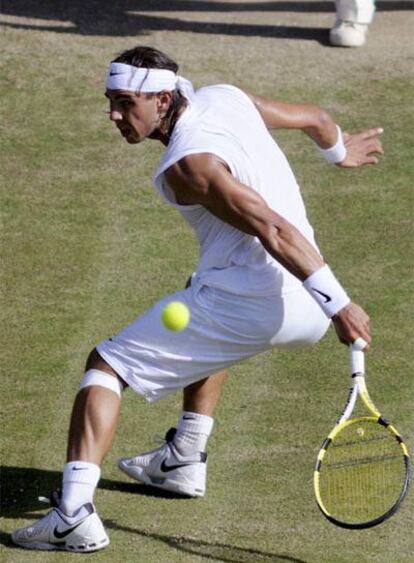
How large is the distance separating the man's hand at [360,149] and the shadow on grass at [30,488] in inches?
77.2

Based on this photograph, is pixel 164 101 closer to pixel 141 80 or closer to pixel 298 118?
pixel 141 80

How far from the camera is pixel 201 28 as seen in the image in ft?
47.9

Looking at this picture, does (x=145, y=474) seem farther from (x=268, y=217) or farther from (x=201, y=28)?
(x=201, y=28)

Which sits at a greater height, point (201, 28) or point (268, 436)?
point (268, 436)

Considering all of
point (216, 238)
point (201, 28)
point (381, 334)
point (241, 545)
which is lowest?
point (201, 28)

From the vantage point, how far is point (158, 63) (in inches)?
312

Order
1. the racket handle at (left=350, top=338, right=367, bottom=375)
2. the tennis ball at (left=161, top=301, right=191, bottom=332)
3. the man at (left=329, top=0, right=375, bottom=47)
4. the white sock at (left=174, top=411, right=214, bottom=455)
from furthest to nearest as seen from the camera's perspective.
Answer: the man at (left=329, top=0, right=375, bottom=47)
the white sock at (left=174, top=411, right=214, bottom=455)
the tennis ball at (left=161, top=301, right=191, bottom=332)
the racket handle at (left=350, top=338, right=367, bottom=375)

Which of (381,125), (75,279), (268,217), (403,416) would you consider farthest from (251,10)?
(268,217)

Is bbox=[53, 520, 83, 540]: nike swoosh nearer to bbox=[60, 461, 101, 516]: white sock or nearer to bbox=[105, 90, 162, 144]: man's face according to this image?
bbox=[60, 461, 101, 516]: white sock

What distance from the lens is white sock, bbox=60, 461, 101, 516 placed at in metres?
7.62

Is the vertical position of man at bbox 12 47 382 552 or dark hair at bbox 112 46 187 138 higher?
dark hair at bbox 112 46 187 138

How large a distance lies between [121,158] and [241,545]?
212 inches

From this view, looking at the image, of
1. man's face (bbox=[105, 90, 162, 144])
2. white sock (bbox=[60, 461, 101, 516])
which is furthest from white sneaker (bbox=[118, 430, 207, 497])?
man's face (bbox=[105, 90, 162, 144])

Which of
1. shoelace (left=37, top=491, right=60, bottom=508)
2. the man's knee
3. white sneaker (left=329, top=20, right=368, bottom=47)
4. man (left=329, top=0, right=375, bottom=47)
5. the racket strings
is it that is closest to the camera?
the racket strings
